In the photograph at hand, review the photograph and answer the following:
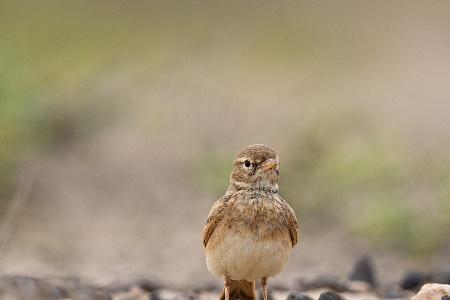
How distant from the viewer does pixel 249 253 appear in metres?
7.03

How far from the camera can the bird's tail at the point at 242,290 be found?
7.64 meters

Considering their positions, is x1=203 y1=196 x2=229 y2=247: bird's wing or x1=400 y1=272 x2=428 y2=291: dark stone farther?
x1=400 y1=272 x2=428 y2=291: dark stone

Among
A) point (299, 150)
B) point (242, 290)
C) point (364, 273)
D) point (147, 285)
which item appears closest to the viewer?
point (242, 290)

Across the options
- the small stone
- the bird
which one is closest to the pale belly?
the bird

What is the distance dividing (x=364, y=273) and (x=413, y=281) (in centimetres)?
52

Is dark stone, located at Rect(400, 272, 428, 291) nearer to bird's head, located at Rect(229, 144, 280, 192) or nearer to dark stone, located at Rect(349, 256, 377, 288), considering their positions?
dark stone, located at Rect(349, 256, 377, 288)

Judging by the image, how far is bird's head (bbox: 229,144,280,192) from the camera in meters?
7.44

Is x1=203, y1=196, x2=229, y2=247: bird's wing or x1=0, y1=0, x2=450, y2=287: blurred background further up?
x1=0, y1=0, x2=450, y2=287: blurred background

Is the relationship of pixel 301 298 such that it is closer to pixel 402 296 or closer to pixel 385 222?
pixel 402 296

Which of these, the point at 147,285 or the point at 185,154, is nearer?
the point at 147,285

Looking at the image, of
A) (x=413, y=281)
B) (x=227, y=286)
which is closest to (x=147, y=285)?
(x=227, y=286)

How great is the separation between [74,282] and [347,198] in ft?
13.3

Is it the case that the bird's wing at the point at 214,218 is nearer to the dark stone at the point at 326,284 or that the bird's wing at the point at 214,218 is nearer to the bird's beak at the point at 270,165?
the bird's beak at the point at 270,165

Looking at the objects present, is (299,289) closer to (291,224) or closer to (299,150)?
(291,224)
